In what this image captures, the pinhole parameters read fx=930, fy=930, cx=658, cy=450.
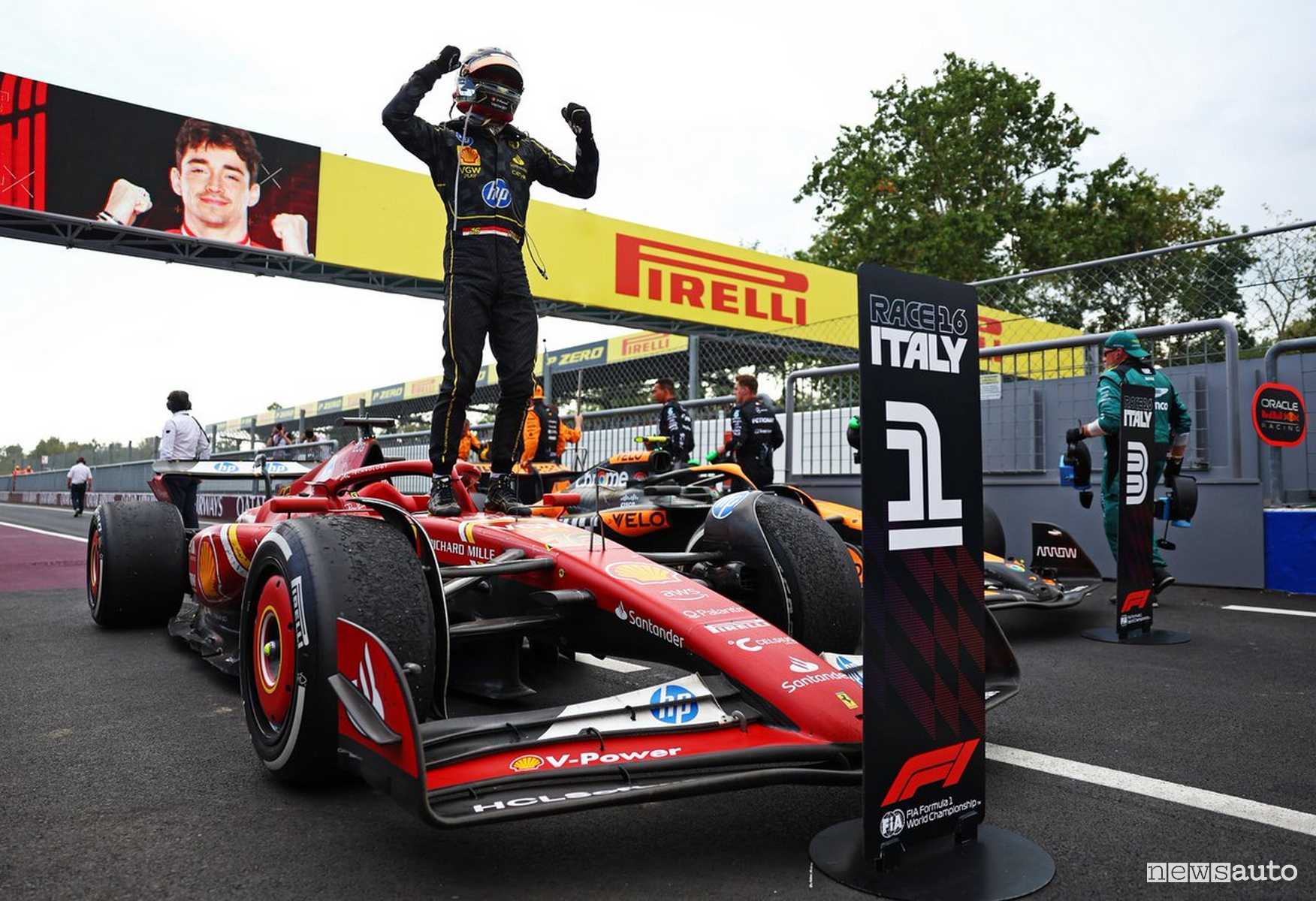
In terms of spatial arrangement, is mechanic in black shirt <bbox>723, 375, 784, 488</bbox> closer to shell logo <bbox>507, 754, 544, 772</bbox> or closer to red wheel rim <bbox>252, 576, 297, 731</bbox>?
red wheel rim <bbox>252, 576, 297, 731</bbox>

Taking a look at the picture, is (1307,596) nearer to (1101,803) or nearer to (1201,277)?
(1201,277)

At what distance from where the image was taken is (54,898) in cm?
179

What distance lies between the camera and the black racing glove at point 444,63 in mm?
3719

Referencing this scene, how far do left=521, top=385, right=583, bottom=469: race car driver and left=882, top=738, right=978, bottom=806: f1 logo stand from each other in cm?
724

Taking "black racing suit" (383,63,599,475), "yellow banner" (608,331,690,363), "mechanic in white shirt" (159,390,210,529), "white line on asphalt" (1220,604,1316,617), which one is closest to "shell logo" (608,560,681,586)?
"black racing suit" (383,63,599,475)

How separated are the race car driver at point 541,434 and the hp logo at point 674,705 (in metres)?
6.85

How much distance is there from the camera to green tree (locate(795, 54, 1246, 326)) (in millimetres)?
26562

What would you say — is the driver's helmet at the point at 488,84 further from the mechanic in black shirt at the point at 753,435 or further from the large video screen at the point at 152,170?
the large video screen at the point at 152,170

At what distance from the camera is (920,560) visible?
1908 mm

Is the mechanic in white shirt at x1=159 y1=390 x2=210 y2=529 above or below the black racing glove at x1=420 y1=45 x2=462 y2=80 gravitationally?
below

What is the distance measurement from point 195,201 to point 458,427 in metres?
9.48

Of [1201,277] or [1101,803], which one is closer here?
[1101,803]

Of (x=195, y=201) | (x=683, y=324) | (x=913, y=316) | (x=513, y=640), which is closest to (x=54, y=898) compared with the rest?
(x=513, y=640)

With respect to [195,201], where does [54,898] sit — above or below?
below
